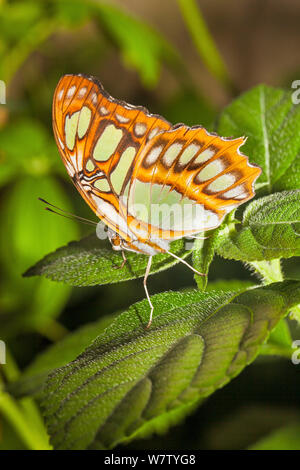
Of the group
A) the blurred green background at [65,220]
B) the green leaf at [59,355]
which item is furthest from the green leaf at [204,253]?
the blurred green background at [65,220]

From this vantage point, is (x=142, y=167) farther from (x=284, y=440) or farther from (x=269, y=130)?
(x=284, y=440)

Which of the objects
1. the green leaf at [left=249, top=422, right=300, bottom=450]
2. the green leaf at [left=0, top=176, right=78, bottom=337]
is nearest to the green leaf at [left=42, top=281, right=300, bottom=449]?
the green leaf at [left=249, top=422, right=300, bottom=450]

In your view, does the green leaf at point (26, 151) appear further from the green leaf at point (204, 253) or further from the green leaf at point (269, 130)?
the green leaf at point (204, 253)

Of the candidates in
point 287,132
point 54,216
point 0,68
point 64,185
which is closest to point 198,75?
point 64,185

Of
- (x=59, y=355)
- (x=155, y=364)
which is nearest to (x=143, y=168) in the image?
(x=155, y=364)

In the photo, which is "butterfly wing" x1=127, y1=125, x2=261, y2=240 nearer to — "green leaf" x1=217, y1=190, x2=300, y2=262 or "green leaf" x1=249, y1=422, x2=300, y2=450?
"green leaf" x1=217, y1=190, x2=300, y2=262
